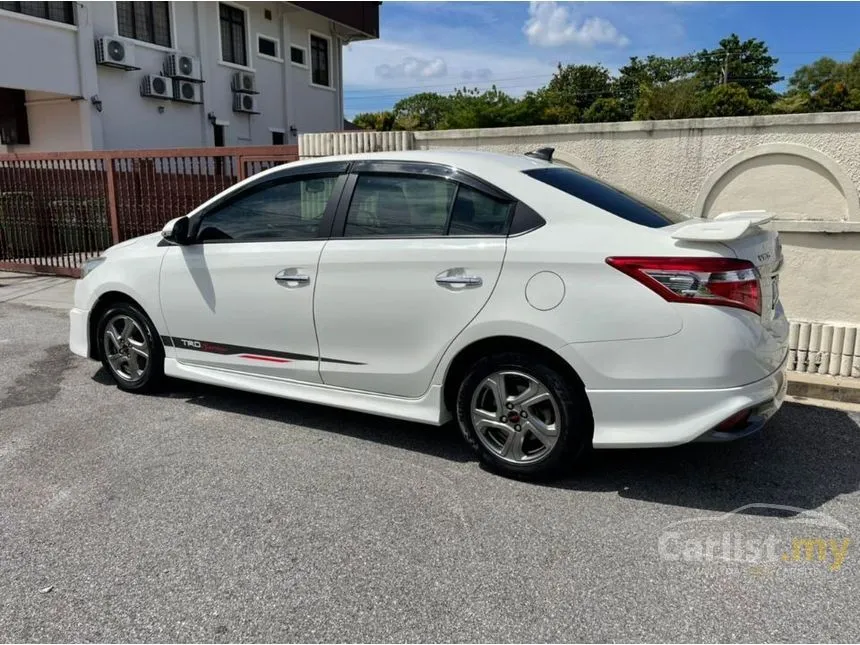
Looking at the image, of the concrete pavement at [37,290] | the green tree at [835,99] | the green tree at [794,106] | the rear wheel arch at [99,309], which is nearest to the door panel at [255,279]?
the rear wheel arch at [99,309]

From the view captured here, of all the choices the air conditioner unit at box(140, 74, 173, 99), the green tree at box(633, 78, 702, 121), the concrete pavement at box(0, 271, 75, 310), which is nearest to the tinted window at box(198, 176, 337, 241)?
the concrete pavement at box(0, 271, 75, 310)

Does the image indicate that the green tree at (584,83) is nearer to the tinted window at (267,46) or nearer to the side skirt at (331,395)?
the tinted window at (267,46)

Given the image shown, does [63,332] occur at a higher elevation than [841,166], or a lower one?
lower

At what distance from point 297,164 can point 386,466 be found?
1.98 m

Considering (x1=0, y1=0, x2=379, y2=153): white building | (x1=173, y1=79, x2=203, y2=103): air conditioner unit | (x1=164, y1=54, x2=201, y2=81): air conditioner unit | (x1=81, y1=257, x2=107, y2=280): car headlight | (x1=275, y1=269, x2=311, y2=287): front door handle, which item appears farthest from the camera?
(x1=173, y1=79, x2=203, y2=103): air conditioner unit

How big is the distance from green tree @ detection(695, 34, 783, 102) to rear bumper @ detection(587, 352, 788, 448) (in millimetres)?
62842

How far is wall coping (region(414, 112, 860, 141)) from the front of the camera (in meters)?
6.24

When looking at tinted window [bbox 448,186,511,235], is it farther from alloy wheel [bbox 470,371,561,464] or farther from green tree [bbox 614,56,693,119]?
green tree [bbox 614,56,693,119]

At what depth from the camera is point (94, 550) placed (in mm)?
3029

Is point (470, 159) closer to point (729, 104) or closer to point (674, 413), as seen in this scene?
point (674, 413)

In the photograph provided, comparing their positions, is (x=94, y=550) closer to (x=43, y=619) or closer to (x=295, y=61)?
(x=43, y=619)

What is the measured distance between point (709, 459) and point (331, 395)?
2.21m

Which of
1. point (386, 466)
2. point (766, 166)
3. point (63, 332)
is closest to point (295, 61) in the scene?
point (63, 332)

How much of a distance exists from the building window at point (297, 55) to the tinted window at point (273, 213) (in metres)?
21.2
